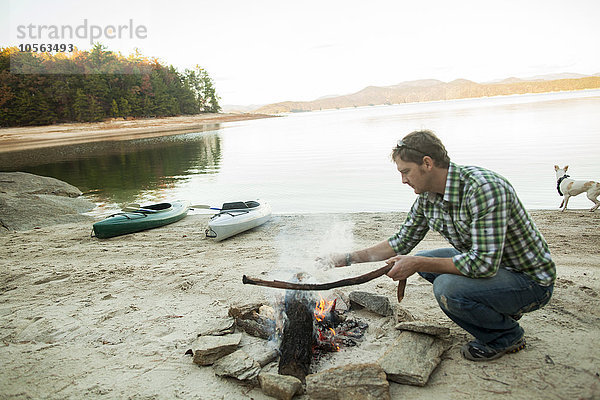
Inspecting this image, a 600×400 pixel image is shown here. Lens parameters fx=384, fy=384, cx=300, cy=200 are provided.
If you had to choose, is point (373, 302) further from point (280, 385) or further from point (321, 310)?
point (280, 385)

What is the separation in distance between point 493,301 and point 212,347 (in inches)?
97.0

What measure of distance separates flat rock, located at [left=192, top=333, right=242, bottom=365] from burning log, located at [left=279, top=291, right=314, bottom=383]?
0.50 metres

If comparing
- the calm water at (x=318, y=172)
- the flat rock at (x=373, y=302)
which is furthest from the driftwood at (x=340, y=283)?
the calm water at (x=318, y=172)

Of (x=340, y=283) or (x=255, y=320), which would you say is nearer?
(x=340, y=283)

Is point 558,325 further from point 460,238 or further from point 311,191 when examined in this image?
point 311,191

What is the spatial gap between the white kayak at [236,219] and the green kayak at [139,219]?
1524 mm

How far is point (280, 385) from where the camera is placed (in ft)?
9.98

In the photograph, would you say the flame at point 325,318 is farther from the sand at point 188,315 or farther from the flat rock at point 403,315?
the flat rock at point 403,315

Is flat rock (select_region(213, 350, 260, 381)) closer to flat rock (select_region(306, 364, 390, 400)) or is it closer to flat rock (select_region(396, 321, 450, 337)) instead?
flat rock (select_region(306, 364, 390, 400))

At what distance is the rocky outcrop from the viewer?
10.0 meters

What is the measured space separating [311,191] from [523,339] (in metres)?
10.1

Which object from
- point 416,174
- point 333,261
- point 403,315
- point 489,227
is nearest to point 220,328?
point 333,261

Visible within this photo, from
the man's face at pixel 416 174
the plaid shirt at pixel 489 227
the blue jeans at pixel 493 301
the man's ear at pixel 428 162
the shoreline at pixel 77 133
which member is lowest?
the blue jeans at pixel 493 301

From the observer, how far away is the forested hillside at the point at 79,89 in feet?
193
